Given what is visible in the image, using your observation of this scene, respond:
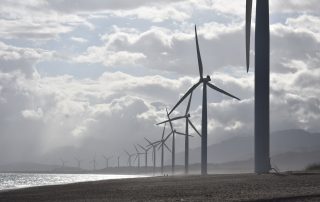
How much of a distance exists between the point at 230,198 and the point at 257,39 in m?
24.2

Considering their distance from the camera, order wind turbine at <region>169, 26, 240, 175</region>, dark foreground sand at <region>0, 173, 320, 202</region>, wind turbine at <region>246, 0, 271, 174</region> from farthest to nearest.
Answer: wind turbine at <region>169, 26, 240, 175</region> → wind turbine at <region>246, 0, 271, 174</region> → dark foreground sand at <region>0, 173, 320, 202</region>

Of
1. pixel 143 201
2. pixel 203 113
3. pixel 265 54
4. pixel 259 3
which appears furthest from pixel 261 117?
pixel 203 113

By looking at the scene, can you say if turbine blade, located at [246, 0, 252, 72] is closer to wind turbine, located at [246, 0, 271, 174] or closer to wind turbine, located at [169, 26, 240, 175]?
wind turbine, located at [246, 0, 271, 174]

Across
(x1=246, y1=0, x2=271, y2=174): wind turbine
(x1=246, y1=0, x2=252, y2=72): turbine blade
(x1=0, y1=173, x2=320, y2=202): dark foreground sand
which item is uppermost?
(x1=246, y1=0, x2=252, y2=72): turbine blade

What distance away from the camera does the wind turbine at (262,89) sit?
163 feet

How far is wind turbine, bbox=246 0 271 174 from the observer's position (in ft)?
163

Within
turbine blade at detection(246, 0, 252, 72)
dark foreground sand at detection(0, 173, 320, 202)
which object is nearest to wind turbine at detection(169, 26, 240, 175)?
turbine blade at detection(246, 0, 252, 72)

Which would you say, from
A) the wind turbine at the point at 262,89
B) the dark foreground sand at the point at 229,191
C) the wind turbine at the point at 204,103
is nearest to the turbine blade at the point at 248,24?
→ the wind turbine at the point at 262,89

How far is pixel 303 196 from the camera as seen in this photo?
2631 cm

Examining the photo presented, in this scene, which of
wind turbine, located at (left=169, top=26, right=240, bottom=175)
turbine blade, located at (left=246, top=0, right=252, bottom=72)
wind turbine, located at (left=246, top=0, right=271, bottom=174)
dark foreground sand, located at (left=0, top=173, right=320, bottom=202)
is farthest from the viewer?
wind turbine, located at (left=169, top=26, right=240, bottom=175)

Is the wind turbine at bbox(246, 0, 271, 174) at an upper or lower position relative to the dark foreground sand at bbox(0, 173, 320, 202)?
upper

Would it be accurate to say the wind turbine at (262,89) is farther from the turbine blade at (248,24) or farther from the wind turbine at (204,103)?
the wind turbine at (204,103)

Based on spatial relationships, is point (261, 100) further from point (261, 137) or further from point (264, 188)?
point (264, 188)

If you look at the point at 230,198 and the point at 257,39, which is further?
the point at 257,39
